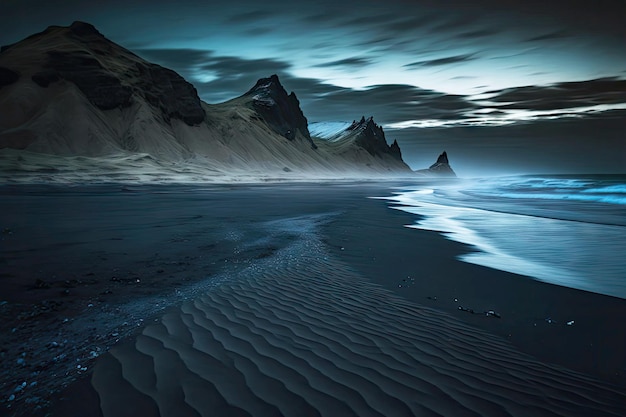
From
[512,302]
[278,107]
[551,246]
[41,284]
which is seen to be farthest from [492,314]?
[278,107]

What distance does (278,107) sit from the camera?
152625mm

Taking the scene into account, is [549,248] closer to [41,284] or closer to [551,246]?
[551,246]

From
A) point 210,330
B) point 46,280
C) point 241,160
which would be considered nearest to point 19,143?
point 241,160

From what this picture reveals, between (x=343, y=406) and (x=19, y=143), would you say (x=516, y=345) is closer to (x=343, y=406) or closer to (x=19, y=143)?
(x=343, y=406)

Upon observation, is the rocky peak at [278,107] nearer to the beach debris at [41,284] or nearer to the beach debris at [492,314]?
the beach debris at [41,284]

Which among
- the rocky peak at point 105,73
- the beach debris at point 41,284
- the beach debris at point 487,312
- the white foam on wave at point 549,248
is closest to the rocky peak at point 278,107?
the rocky peak at point 105,73

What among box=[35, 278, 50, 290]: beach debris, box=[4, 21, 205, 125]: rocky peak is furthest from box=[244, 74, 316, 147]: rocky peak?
box=[35, 278, 50, 290]: beach debris

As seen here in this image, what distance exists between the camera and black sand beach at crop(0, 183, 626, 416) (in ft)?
10.0

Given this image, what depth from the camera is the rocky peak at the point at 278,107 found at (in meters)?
147

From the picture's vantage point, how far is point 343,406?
2922 millimetres

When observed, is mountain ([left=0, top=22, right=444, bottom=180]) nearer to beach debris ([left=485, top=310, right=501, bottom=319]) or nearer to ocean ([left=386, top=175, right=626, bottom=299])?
ocean ([left=386, top=175, right=626, bottom=299])

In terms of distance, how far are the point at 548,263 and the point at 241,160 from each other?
328 feet

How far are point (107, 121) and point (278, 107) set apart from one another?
3330 inches

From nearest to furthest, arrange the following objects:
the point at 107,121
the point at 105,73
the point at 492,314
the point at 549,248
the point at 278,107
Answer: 1. the point at 492,314
2. the point at 549,248
3. the point at 107,121
4. the point at 105,73
5. the point at 278,107
